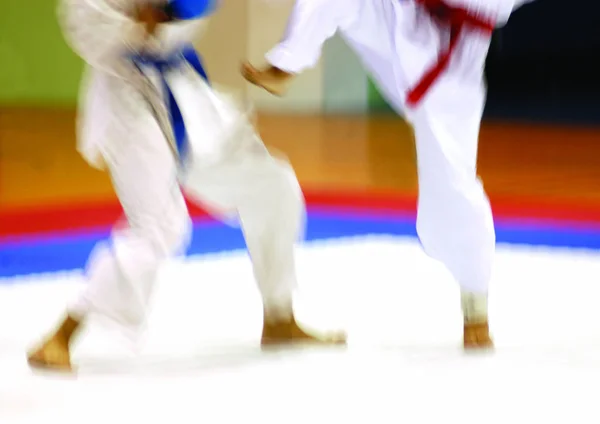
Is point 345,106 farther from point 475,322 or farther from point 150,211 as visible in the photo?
point 150,211

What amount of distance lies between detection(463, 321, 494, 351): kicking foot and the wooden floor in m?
2.13

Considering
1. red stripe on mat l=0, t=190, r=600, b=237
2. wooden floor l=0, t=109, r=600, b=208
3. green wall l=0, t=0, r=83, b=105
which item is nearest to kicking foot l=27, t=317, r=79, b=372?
red stripe on mat l=0, t=190, r=600, b=237

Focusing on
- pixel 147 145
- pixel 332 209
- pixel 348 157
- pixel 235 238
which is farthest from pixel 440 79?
pixel 348 157

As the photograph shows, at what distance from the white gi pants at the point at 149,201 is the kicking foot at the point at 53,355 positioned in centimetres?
6

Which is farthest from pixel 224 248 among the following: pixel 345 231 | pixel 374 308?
pixel 374 308

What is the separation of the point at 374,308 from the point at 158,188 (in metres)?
0.76

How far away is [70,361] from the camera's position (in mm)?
1851

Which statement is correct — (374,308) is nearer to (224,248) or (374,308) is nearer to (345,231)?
(224,248)

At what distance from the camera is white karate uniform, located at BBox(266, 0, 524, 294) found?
190 cm

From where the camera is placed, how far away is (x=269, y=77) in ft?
5.91

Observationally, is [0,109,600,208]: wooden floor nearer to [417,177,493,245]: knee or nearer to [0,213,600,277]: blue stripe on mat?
[0,213,600,277]: blue stripe on mat

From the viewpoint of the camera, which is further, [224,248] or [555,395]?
[224,248]

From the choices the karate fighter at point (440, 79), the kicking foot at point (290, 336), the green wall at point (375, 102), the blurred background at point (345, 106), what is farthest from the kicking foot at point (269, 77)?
the green wall at point (375, 102)

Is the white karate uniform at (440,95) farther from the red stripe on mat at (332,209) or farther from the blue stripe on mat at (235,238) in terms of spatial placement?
the red stripe on mat at (332,209)
